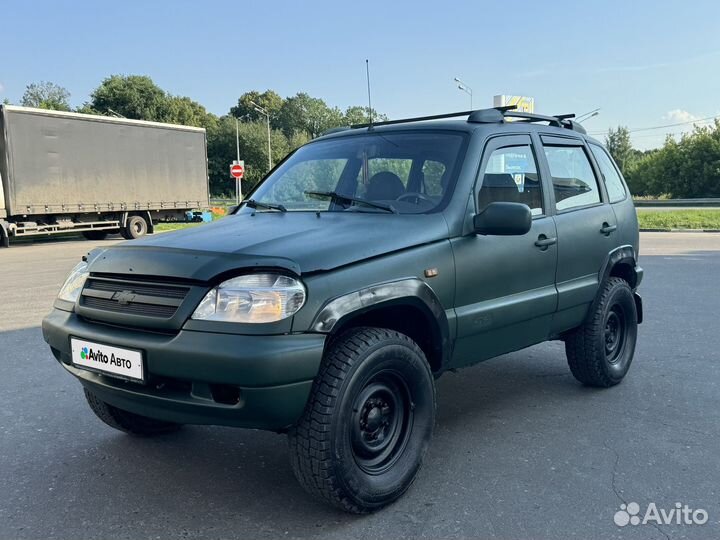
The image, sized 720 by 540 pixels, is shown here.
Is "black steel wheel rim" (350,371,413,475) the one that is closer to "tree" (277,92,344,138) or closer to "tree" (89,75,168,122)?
"tree" (89,75,168,122)

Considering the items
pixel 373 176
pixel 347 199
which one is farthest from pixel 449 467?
pixel 373 176

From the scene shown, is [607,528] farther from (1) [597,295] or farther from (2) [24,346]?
(2) [24,346]

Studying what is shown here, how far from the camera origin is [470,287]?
3439mm

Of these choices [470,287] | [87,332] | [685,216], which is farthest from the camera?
[685,216]

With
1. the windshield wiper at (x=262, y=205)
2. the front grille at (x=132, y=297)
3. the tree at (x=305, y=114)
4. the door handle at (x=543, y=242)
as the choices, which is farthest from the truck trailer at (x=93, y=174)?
the tree at (x=305, y=114)

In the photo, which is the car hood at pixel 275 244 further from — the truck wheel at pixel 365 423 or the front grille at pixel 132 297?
the truck wheel at pixel 365 423

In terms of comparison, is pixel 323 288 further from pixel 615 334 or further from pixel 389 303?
pixel 615 334

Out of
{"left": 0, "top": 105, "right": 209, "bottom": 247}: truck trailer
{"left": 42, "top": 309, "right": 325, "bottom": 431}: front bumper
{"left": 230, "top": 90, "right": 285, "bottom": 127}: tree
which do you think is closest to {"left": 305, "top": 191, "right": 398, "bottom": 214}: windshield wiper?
{"left": 42, "top": 309, "right": 325, "bottom": 431}: front bumper

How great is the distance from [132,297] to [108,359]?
0.30 meters

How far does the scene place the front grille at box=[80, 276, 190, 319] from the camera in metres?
2.73

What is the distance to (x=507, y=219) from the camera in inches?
129

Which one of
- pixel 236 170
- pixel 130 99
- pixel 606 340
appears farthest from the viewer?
pixel 130 99

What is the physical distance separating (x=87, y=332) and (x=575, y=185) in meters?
3.29

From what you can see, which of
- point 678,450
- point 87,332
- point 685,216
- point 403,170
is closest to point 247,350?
point 87,332
